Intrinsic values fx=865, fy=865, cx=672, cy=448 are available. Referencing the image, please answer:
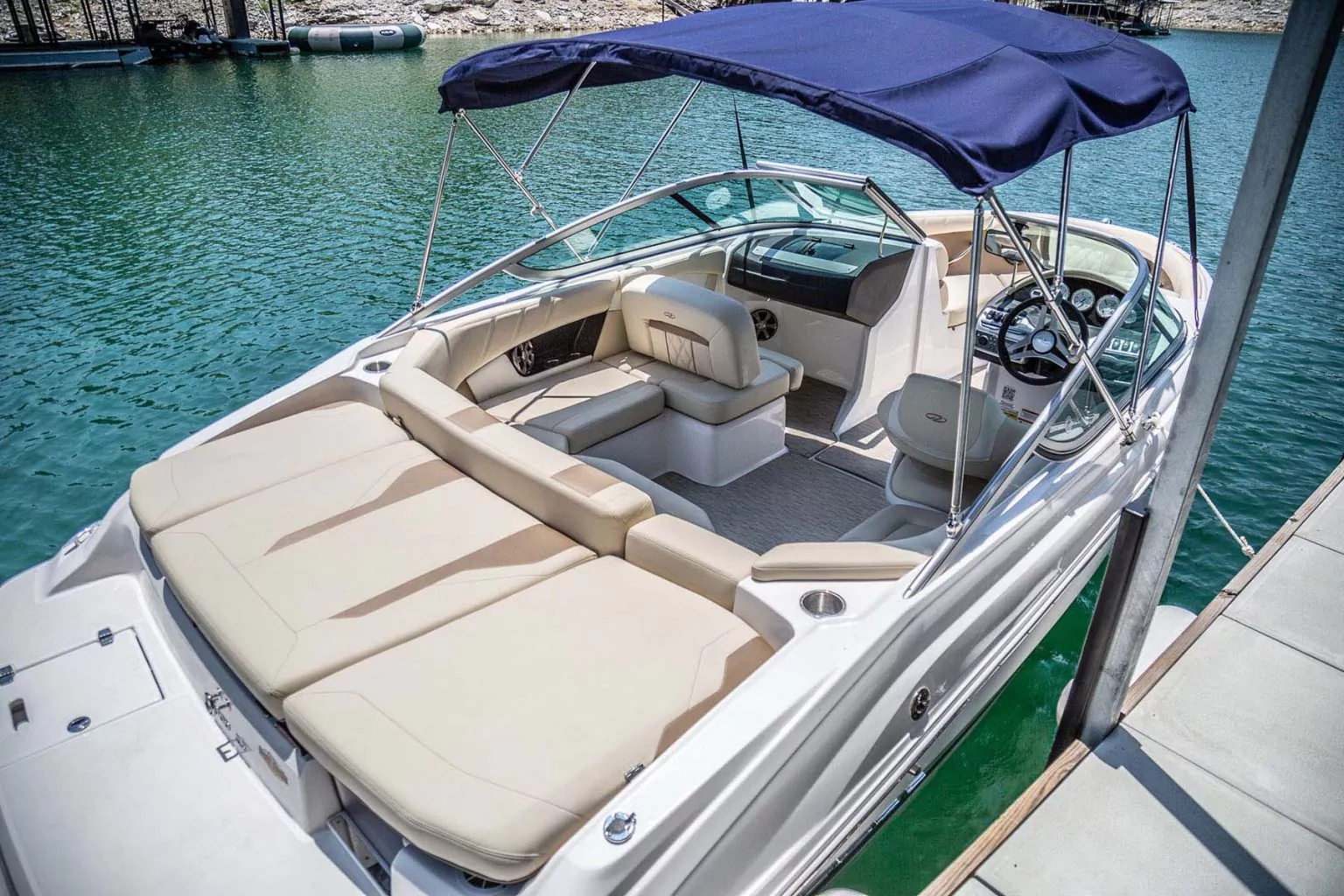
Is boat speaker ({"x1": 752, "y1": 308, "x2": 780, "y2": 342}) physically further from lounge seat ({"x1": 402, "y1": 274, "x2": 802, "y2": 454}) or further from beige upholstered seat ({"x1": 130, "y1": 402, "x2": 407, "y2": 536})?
beige upholstered seat ({"x1": 130, "y1": 402, "x2": 407, "y2": 536})

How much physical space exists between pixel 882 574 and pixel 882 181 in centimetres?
499

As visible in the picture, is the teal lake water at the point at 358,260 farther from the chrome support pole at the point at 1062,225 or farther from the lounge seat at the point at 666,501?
the chrome support pole at the point at 1062,225

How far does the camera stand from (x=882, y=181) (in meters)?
6.48

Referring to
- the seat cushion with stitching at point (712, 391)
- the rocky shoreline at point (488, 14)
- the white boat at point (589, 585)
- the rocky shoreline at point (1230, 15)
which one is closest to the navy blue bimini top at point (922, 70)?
the white boat at point (589, 585)

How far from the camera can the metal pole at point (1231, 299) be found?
1624mm

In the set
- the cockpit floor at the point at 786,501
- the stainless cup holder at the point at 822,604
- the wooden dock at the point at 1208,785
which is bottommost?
the cockpit floor at the point at 786,501

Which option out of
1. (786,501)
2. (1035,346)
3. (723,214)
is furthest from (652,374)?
(1035,346)

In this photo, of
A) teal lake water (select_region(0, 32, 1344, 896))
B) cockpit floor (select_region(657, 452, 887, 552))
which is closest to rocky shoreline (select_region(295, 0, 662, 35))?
teal lake water (select_region(0, 32, 1344, 896))

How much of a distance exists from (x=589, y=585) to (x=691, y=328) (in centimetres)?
167

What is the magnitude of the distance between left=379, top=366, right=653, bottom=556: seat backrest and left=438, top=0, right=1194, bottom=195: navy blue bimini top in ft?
3.76

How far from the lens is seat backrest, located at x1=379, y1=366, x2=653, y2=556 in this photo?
96.4 inches

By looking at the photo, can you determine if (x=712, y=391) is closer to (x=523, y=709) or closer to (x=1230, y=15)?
(x=523, y=709)

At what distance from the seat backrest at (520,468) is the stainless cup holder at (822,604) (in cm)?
57

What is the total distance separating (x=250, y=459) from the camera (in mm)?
2779
